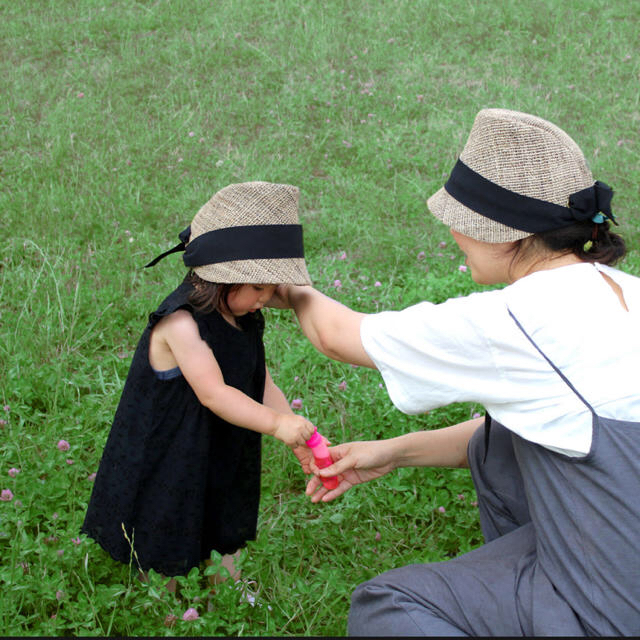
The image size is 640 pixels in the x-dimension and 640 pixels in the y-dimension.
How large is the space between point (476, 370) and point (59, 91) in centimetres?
540

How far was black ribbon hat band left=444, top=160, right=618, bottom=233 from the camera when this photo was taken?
1.80 m

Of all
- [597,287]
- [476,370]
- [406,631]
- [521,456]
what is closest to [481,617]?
[406,631]

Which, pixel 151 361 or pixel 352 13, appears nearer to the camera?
pixel 151 361

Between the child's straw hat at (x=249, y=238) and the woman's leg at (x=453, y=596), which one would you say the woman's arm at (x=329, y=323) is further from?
the woman's leg at (x=453, y=596)

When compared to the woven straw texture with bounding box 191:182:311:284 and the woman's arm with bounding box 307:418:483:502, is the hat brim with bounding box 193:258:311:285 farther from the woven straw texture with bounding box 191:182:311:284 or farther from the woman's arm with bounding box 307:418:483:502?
the woman's arm with bounding box 307:418:483:502

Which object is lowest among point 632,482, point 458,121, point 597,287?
point 458,121

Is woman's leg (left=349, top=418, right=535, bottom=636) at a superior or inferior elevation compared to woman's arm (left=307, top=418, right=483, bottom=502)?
superior

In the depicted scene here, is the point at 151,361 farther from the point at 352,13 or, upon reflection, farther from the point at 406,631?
the point at 352,13

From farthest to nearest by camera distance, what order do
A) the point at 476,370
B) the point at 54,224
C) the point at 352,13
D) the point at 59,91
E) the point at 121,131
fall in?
the point at 352,13 → the point at 59,91 → the point at 121,131 → the point at 54,224 → the point at 476,370

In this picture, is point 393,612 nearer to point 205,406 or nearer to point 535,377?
point 535,377

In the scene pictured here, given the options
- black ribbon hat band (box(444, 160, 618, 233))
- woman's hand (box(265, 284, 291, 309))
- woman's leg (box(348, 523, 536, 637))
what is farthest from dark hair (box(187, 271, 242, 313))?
woman's leg (box(348, 523, 536, 637))

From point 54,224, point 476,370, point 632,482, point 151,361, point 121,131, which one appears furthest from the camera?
point 121,131

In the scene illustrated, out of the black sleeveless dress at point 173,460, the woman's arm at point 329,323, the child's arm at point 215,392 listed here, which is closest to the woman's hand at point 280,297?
the woman's arm at point 329,323

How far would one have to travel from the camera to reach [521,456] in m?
1.85
